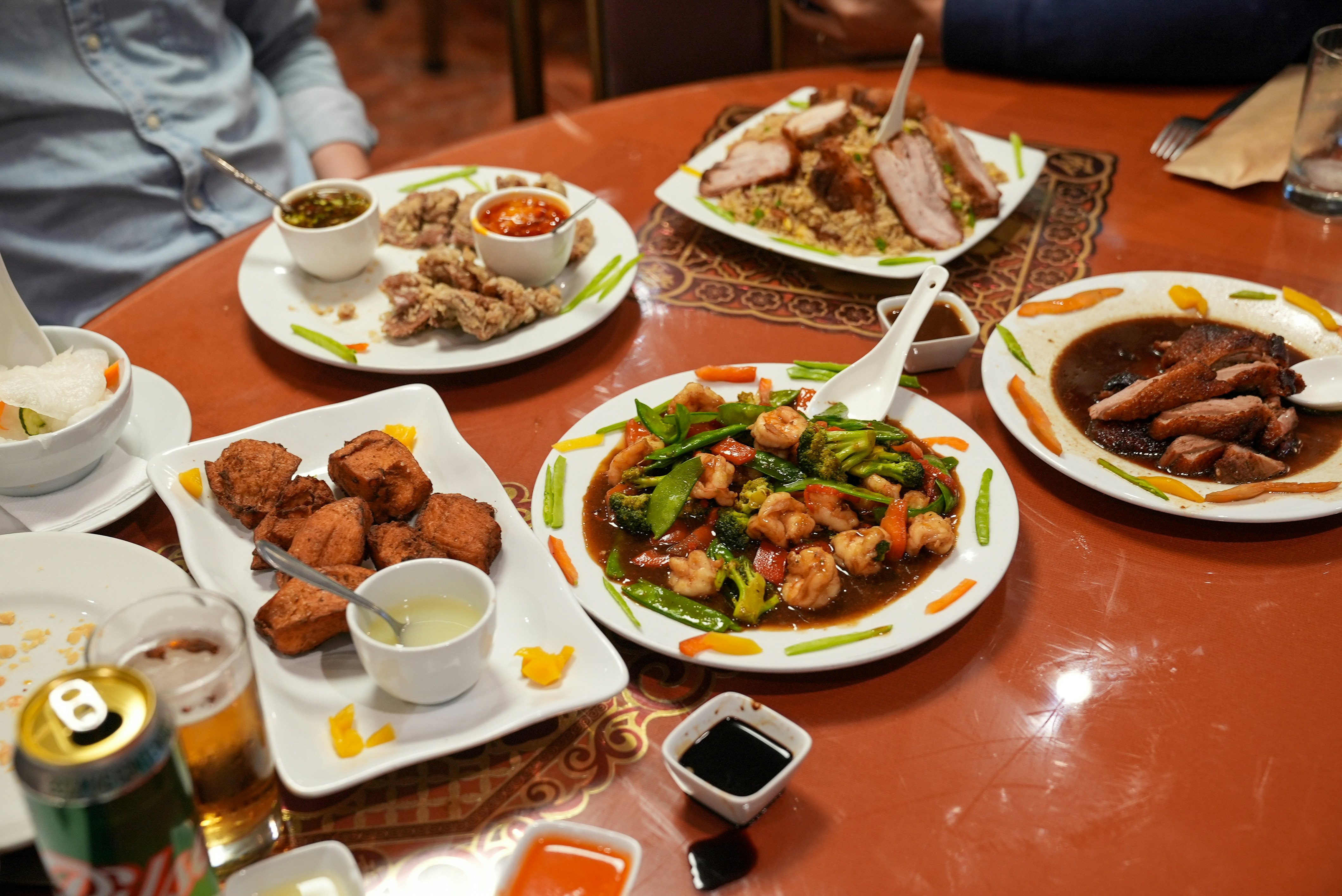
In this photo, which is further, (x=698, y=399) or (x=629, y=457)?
(x=698, y=399)

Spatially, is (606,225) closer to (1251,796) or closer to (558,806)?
(558,806)

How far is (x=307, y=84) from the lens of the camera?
3586mm

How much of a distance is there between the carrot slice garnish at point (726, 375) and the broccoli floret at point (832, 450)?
0.32 m

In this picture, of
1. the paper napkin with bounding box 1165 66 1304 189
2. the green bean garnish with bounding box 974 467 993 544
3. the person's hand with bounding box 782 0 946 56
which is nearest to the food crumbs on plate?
the green bean garnish with bounding box 974 467 993 544

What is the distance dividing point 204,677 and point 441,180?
2.12 meters

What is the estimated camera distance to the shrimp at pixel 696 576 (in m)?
1.70

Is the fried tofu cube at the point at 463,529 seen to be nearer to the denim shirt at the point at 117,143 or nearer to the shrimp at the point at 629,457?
the shrimp at the point at 629,457

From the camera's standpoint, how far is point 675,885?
4.48 ft

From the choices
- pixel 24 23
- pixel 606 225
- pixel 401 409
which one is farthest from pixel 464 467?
pixel 24 23

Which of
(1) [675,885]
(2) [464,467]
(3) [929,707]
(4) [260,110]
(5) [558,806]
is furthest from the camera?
(4) [260,110]

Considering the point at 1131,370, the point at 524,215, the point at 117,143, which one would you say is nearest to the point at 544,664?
the point at 524,215

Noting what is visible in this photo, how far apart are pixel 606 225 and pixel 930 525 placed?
4.80 feet

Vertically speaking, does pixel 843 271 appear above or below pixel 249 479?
below

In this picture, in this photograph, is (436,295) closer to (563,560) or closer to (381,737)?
(563,560)
